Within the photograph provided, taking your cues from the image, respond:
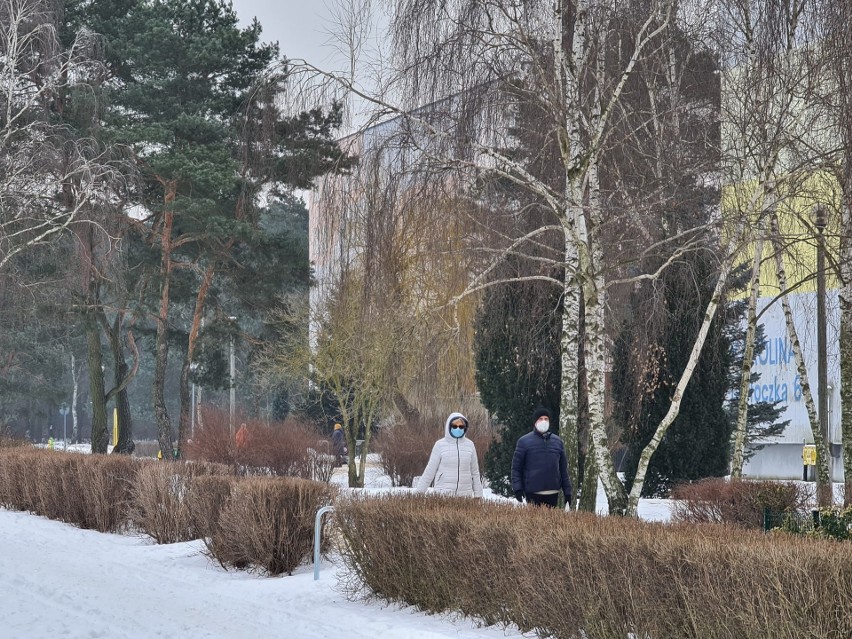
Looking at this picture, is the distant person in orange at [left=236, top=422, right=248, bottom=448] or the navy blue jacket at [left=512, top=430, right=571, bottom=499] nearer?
the navy blue jacket at [left=512, top=430, right=571, bottom=499]

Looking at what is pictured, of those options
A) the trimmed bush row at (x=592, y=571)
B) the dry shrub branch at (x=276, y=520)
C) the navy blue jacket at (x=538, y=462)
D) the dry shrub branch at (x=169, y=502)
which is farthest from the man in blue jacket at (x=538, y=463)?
the dry shrub branch at (x=169, y=502)

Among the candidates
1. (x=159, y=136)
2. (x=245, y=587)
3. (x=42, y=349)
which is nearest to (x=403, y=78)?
(x=245, y=587)

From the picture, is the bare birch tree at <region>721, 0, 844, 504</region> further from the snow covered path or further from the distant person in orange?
the distant person in orange

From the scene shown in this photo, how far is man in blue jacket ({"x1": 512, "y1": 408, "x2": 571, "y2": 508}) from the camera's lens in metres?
12.5

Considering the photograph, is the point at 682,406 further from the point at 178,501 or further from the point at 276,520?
the point at 276,520

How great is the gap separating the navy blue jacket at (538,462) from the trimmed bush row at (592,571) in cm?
199

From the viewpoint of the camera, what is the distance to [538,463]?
12461mm

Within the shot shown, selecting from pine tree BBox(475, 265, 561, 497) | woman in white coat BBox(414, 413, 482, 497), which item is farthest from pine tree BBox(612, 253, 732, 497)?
woman in white coat BBox(414, 413, 482, 497)

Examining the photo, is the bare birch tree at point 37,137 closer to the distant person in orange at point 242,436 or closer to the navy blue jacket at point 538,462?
the distant person in orange at point 242,436

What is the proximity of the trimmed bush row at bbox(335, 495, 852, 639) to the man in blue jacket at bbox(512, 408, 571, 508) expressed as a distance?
1991 millimetres

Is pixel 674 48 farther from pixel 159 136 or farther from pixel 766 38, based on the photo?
pixel 159 136

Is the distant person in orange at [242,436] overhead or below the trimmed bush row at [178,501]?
overhead

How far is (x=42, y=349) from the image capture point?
6762 centimetres

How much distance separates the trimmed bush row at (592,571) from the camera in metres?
6.71
